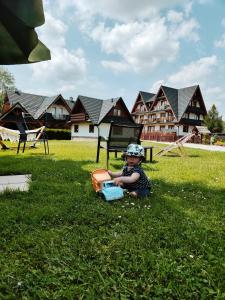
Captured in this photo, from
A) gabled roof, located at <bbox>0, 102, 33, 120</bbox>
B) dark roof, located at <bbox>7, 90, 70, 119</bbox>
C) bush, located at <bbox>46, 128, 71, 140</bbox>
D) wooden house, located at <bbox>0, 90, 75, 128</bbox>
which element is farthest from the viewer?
dark roof, located at <bbox>7, 90, 70, 119</bbox>

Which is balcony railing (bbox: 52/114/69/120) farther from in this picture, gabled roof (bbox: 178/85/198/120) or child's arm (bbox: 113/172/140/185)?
child's arm (bbox: 113/172/140/185)

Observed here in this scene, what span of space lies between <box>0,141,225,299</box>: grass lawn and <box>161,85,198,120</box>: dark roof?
4519 cm

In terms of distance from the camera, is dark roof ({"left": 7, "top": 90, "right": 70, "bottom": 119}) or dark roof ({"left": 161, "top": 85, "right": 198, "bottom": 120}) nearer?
dark roof ({"left": 7, "top": 90, "right": 70, "bottom": 119})

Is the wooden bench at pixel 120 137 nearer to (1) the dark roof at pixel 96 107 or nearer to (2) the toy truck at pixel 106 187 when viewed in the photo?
(2) the toy truck at pixel 106 187

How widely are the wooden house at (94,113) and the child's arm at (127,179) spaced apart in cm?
3442

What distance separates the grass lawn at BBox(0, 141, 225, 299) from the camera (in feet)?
6.21

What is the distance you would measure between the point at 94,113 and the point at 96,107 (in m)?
1.52

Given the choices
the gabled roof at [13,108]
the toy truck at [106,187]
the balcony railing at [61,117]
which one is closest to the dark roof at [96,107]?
the balcony railing at [61,117]

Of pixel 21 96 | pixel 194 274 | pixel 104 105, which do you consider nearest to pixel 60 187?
pixel 194 274

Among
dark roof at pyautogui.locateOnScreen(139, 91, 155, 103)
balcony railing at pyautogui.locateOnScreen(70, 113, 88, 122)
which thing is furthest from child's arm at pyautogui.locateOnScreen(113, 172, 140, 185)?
dark roof at pyautogui.locateOnScreen(139, 91, 155, 103)

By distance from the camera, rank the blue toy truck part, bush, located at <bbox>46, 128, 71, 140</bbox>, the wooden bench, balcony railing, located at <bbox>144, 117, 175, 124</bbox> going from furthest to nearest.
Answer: balcony railing, located at <bbox>144, 117, 175, 124</bbox> < bush, located at <bbox>46, 128, 71, 140</bbox> < the wooden bench < the blue toy truck part

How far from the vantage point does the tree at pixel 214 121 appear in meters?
43.7

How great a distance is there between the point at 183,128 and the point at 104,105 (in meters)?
16.6

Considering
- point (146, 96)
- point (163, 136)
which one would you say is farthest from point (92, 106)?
point (146, 96)
